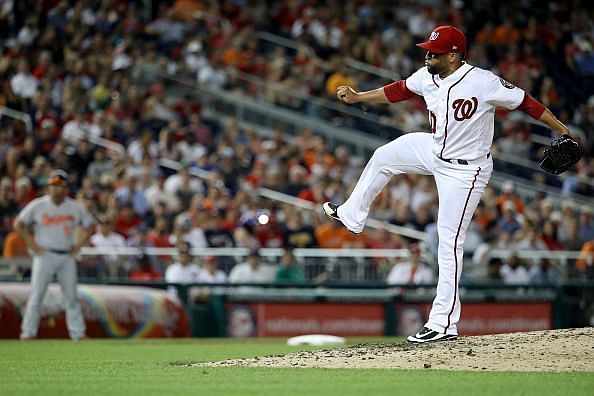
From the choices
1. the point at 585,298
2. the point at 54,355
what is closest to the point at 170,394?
the point at 54,355

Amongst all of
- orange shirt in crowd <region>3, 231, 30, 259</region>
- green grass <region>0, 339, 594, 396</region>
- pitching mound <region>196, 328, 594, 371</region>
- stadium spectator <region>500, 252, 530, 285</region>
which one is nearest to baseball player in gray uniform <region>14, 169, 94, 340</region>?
orange shirt in crowd <region>3, 231, 30, 259</region>

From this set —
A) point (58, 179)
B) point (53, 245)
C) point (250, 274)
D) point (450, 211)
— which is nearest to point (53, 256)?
point (53, 245)

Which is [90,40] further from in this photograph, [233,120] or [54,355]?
[54,355]

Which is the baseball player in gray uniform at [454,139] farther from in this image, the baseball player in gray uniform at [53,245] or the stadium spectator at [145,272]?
the stadium spectator at [145,272]

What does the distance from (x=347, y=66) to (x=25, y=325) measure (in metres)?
11.1

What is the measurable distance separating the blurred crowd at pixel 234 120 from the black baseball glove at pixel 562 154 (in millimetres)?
8748

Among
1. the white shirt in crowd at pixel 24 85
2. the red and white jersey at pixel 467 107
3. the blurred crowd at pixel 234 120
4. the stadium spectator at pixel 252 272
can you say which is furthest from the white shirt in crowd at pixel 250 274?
the red and white jersey at pixel 467 107

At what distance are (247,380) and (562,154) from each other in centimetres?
381

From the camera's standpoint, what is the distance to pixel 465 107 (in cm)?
1107

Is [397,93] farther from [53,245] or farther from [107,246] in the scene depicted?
[107,246]

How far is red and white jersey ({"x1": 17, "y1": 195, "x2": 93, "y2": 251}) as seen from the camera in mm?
17281

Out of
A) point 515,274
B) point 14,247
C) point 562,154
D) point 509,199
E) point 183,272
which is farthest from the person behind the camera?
point 509,199

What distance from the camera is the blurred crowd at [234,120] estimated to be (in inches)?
818

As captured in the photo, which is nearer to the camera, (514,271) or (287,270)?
(287,270)
